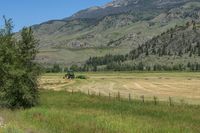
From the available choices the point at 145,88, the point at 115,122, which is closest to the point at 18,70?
the point at 115,122

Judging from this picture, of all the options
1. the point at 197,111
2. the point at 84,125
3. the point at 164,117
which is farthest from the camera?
the point at 197,111

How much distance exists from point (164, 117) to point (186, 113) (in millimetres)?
3159

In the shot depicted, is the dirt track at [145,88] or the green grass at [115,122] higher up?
the green grass at [115,122]

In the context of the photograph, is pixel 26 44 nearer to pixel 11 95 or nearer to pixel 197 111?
pixel 11 95

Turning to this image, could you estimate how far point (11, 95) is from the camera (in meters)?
51.6

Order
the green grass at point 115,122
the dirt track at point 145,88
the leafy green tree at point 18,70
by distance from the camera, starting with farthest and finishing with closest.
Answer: the dirt track at point 145,88, the leafy green tree at point 18,70, the green grass at point 115,122

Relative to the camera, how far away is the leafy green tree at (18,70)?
5160 cm

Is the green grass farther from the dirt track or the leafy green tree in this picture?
the dirt track

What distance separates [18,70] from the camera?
52.5m

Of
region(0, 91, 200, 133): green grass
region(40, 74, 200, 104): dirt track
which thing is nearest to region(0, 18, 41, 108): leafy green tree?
region(0, 91, 200, 133): green grass

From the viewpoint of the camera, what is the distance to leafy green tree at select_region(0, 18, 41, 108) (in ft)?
169

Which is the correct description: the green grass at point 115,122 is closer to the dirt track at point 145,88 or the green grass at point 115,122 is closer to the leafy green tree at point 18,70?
the leafy green tree at point 18,70

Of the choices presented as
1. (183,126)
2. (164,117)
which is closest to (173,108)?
(164,117)

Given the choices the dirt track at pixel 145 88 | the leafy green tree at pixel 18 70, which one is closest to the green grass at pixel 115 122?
the leafy green tree at pixel 18 70
